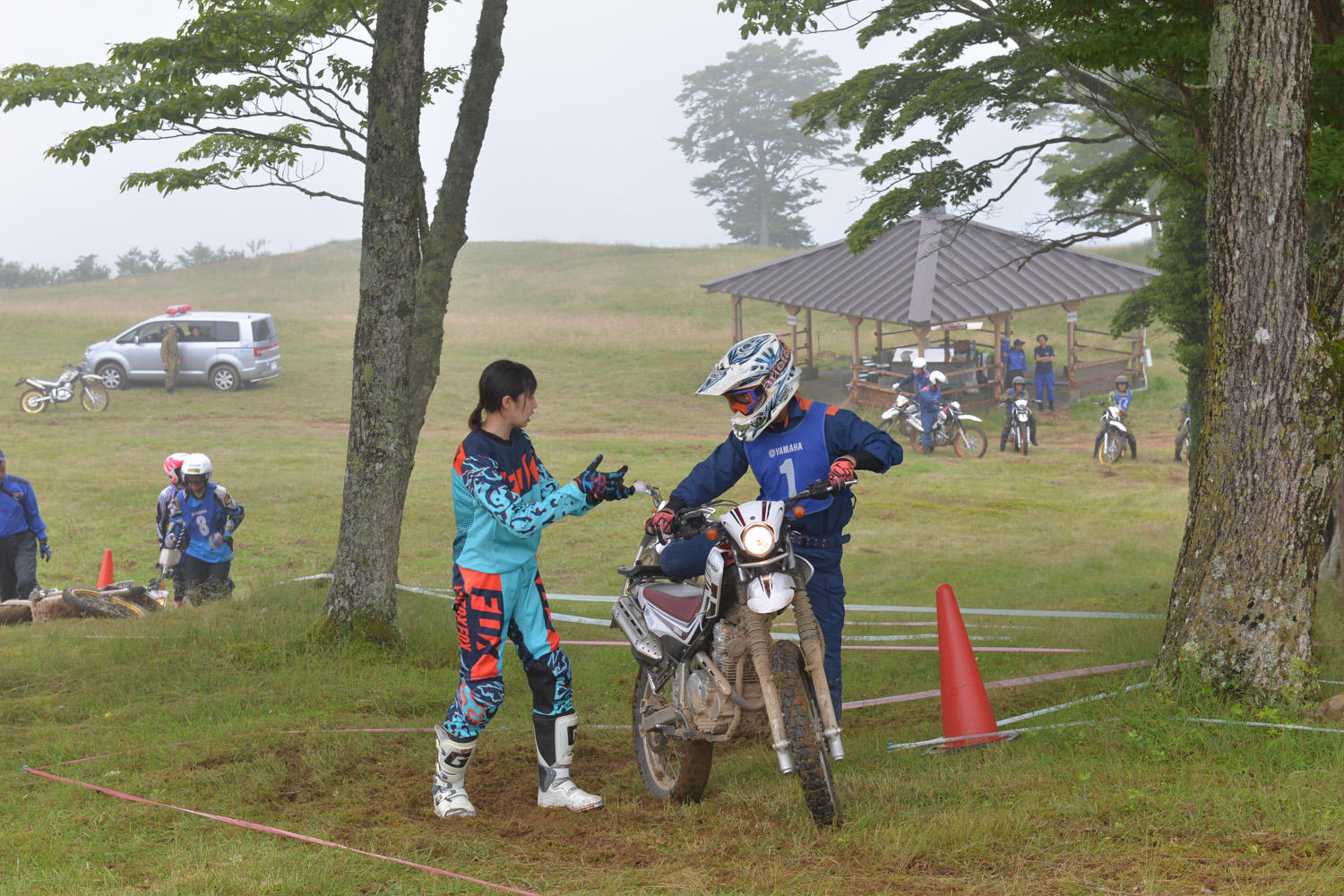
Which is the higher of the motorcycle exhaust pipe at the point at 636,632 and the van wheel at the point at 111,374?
the van wheel at the point at 111,374

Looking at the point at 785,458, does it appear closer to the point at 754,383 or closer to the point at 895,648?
the point at 754,383

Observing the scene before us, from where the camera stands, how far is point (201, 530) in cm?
1148

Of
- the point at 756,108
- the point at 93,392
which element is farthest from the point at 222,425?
the point at 756,108

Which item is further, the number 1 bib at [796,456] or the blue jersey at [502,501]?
the number 1 bib at [796,456]

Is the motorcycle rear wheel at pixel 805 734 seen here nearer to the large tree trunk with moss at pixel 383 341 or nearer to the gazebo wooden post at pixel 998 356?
the large tree trunk with moss at pixel 383 341

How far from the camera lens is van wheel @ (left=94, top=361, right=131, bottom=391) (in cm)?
3303

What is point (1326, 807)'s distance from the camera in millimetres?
4188

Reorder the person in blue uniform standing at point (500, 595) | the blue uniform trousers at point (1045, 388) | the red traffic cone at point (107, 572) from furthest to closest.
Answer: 1. the blue uniform trousers at point (1045, 388)
2. the red traffic cone at point (107, 572)
3. the person in blue uniform standing at point (500, 595)

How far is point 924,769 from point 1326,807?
164cm

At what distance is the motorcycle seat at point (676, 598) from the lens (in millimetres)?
4895

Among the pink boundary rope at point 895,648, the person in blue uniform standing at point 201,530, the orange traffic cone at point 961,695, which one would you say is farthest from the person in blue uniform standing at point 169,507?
the orange traffic cone at point 961,695

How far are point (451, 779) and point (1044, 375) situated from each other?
2791 cm

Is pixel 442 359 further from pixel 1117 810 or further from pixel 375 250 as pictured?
pixel 1117 810

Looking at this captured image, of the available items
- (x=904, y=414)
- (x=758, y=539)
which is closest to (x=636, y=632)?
(x=758, y=539)
